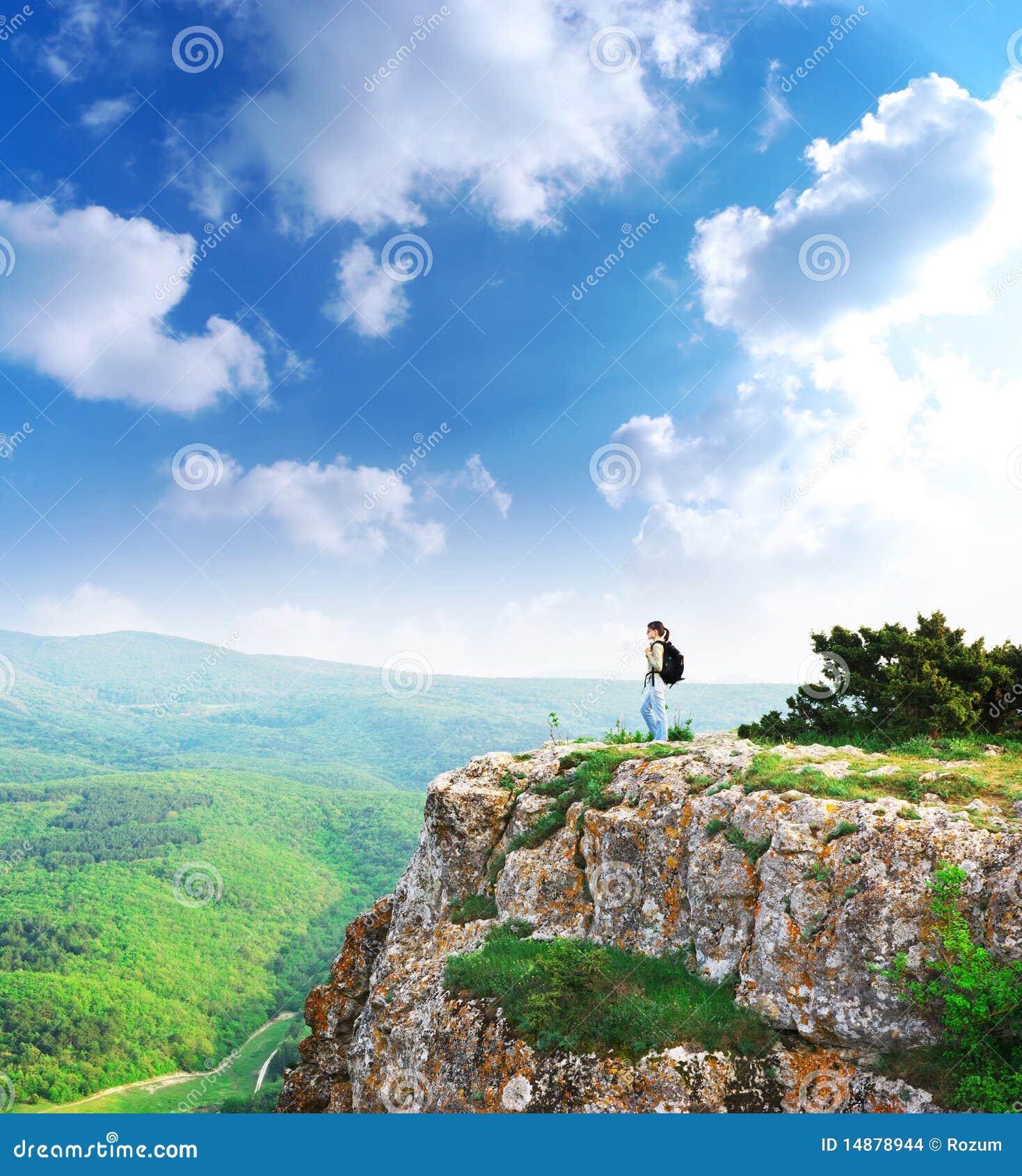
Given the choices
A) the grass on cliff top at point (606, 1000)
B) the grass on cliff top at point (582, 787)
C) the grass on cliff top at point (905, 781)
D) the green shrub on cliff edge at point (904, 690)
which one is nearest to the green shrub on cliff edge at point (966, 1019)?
the grass on cliff top at point (606, 1000)

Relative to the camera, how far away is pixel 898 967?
7.75 m

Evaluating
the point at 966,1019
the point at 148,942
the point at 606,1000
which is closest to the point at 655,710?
the point at 606,1000

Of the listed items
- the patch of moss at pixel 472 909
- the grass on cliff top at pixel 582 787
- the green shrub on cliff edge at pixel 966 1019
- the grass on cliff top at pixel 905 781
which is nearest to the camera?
the green shrub on cliff edge at pixel 966 1019

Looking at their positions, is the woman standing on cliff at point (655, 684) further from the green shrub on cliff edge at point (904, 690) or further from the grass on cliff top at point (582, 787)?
the green shrub on cliff edge at point (904, 690)

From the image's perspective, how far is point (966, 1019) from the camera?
7055 mm

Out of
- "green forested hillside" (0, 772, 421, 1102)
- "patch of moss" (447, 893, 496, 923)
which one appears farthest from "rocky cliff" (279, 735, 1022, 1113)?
"green forested hillside" (0, 772, 421, 1102)

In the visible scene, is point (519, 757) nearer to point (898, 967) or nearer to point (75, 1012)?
point (898, 967)

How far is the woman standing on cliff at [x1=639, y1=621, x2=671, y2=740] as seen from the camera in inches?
587

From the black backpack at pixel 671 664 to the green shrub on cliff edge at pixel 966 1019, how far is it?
7.45 metres

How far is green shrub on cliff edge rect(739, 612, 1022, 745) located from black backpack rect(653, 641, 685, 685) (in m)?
2.86

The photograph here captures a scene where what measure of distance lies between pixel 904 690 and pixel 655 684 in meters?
5.63

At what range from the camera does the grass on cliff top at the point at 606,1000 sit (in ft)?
28.5

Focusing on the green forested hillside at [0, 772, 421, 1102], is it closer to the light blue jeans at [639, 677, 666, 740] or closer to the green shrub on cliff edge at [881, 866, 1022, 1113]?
the light blue jeans at [639, 677, 666, 740]

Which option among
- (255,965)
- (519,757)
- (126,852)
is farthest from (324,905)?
(519,757)
